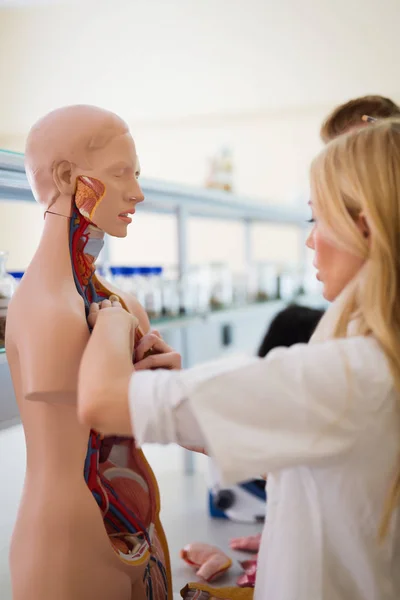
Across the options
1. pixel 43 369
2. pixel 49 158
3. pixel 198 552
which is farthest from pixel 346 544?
pixel 198 552

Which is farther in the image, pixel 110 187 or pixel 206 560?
pixel 206 560

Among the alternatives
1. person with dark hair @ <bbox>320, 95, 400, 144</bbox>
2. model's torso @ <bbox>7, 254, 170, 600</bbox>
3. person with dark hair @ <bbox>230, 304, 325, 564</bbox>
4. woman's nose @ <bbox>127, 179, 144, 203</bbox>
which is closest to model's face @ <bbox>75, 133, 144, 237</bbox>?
woman's nose @ <bbox>127, 179, 144, 203</bbox>

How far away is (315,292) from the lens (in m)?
3.81

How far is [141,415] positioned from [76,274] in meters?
0.29

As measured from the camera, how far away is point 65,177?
982 millimetres

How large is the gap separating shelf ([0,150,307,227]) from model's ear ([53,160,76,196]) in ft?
0.63

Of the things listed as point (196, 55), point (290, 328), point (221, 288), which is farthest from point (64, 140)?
point (196, 55)

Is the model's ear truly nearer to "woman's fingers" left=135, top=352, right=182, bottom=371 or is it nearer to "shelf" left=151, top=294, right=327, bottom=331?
"woman's fingers" left=135, top=352, right=182, bottom=371

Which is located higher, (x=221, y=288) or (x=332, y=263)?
(x=332, y=263)

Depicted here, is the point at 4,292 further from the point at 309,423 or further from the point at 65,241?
the point at 309,423

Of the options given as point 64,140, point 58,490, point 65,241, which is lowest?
point 58,490

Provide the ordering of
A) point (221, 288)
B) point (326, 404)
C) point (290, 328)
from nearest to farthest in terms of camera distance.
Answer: point (326, 404) → point (290, 328) → point (221, 288)

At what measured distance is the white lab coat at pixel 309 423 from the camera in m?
0.79

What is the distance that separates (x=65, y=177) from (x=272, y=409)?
1.53ft
